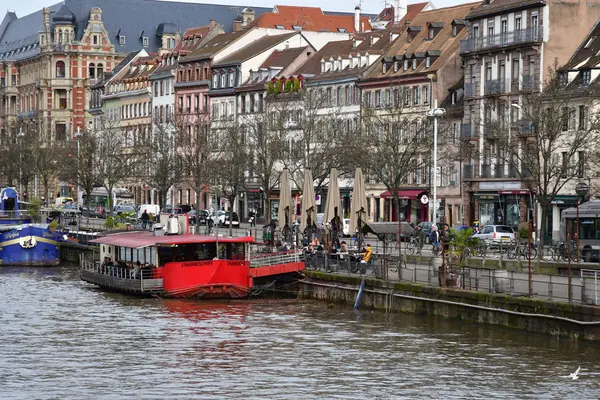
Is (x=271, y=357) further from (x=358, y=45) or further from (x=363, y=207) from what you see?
(x=358, y=45)

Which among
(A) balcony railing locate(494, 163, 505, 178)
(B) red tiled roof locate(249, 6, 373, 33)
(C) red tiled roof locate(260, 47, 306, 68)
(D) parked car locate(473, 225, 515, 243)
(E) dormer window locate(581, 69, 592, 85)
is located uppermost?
(B) red tiled roof locate(249, 6, 373, 33)

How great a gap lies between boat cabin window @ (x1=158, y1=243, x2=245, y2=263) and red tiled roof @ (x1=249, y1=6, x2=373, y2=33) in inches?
3338

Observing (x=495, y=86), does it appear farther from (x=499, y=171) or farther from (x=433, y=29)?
(x=433, y=29)

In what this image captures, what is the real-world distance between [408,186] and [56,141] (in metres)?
60.1

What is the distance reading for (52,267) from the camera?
95250mm

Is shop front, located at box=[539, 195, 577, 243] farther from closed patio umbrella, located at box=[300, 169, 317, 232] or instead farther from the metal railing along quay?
the metal railing along quay

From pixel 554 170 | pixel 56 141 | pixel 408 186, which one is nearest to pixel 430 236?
pixel 554 170

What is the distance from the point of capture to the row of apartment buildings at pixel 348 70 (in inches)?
3853

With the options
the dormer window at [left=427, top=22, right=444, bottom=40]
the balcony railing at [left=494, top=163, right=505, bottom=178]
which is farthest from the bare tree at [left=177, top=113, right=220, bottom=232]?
the balcony railing at [left=494, top=163, right=505, bottom=178]

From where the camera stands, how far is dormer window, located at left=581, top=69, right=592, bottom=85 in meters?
89.3

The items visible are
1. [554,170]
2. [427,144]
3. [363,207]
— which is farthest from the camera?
[427,144]

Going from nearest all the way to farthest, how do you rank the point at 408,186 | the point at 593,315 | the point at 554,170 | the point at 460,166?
the point at 593,315, the point at 554,170, the point at 460,166, the point at 408,186

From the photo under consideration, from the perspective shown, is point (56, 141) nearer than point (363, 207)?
No

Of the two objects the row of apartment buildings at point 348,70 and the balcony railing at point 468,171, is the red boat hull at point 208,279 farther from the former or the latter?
the balcony railing at point 468,171
